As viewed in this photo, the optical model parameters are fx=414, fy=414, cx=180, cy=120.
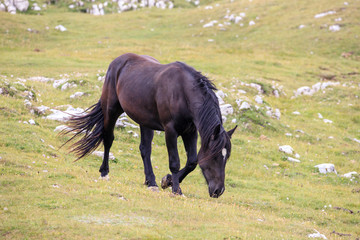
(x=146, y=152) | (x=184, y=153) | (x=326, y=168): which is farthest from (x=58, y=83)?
(x=326, y=168)

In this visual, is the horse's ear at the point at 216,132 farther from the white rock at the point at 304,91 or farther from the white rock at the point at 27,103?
the white rock at the point at 304,91

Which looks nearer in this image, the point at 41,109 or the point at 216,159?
the point at 216,159

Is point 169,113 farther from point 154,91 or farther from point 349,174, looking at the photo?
point 349,174

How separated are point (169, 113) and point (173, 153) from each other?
90 cm

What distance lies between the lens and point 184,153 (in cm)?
1587

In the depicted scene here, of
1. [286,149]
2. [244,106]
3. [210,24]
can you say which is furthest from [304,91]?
[210,24]

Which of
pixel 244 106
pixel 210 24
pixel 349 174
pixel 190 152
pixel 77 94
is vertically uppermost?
pixel 190 152

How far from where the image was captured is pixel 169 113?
363 inches

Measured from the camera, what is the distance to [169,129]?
30.1 ft

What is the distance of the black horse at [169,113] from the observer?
27.3 feet

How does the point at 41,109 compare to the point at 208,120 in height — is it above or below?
below

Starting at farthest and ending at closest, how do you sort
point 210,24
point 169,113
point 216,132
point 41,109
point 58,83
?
point 210,24 → point 58,83 → point 41,109 → point 169,113 → point 216,132

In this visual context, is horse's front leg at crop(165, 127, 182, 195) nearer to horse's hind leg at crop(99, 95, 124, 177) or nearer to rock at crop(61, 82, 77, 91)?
horse's hind leg at crop(99, 95, 124, 177)

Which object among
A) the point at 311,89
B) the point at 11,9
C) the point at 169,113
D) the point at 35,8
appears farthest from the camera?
the point at 35,8
